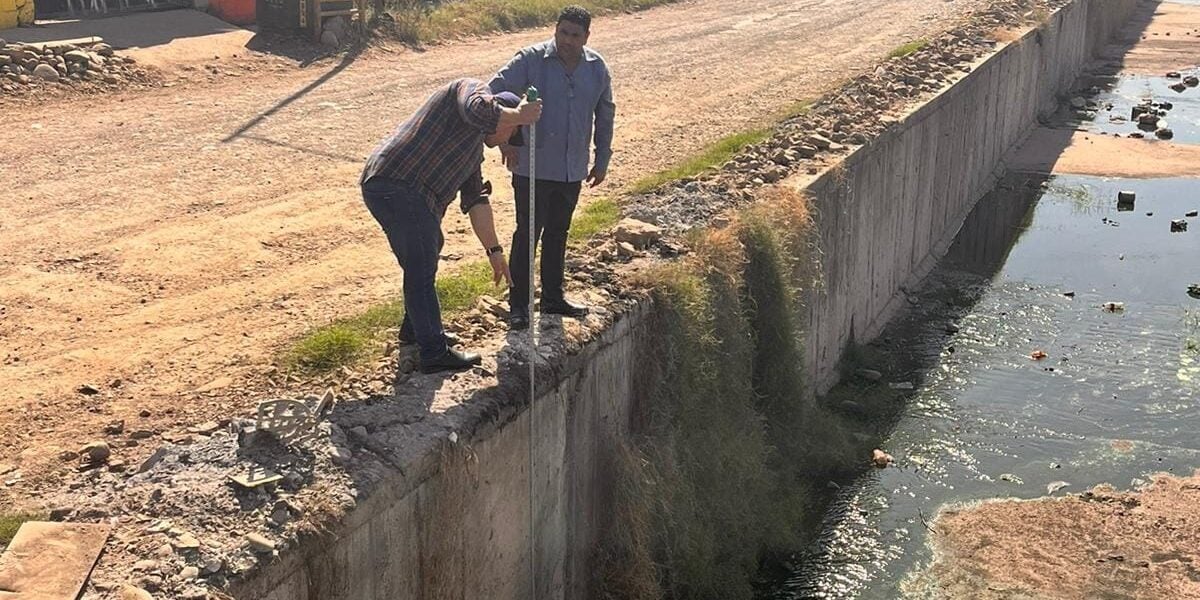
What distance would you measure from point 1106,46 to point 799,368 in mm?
33264

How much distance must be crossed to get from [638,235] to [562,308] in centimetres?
202

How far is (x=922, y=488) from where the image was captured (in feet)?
40.1

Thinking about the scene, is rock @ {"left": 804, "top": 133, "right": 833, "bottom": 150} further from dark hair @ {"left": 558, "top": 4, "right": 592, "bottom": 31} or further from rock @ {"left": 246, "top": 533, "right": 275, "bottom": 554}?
rock @ {"left": 246, "top": 533, "right": 275, "bottom": 554}

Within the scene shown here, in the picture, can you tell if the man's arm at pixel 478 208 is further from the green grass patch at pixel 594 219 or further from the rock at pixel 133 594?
the green grass patch at pixel 594 219

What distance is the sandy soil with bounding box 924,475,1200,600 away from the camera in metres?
10.5

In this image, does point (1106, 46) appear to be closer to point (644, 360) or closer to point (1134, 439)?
point (1134, 439)

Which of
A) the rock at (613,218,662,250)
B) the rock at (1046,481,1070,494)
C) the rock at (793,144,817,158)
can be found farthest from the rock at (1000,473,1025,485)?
the rock at (613,218,662,250)

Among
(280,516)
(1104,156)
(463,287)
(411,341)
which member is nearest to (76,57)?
(463,287)

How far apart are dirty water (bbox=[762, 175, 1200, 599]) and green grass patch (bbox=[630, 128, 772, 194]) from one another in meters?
2.92

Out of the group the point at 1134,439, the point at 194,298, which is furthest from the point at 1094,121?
the point at 194,298

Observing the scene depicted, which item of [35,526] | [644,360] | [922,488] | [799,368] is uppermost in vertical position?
[35,526]

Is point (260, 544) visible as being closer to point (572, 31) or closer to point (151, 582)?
point (151, 582)

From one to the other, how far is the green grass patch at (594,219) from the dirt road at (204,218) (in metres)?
0.66

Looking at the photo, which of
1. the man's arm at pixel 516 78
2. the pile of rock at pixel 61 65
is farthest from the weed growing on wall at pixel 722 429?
the pile of rock at pixel 61 65
